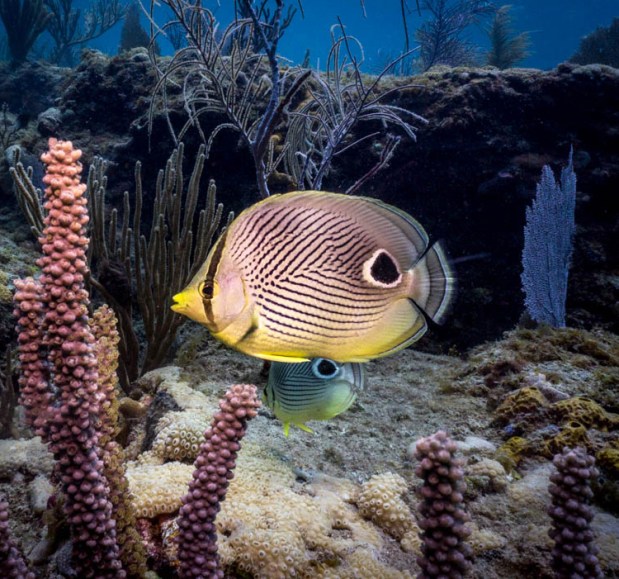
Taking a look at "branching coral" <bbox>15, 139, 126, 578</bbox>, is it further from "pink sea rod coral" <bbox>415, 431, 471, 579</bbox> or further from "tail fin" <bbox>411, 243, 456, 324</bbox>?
"pink sea rod coral" <bbox>415, 431, 471, 579</bbox>

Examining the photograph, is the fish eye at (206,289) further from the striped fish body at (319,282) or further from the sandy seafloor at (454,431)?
the sandy seafloor at (454,431)

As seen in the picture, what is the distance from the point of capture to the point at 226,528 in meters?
1.97

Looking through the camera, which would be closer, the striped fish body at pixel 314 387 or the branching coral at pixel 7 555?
the branching coral at pixel 7 555

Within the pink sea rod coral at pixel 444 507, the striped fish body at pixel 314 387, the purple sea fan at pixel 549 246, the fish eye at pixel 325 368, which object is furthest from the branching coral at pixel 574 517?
the purple sea fan at pixel 549 246

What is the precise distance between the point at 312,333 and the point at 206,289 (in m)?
0.30

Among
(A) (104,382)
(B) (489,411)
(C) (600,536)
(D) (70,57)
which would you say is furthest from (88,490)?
(D) (70,57)

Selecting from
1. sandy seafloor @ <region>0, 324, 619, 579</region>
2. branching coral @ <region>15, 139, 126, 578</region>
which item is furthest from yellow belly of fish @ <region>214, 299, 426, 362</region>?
sandy seafloor @ <region>0, 324, 619, 579</region>

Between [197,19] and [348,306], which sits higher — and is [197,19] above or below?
above

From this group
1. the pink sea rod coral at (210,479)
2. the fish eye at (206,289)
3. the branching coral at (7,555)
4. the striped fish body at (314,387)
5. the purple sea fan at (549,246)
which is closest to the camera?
the fish eye at (206,289)

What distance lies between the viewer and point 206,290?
1.03 meters

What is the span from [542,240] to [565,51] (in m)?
97.0

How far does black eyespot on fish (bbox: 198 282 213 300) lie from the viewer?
1.03 meters

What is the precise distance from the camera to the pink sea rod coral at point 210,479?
143 centimetres

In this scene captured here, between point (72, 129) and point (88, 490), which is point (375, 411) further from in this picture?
point (72, 129)
